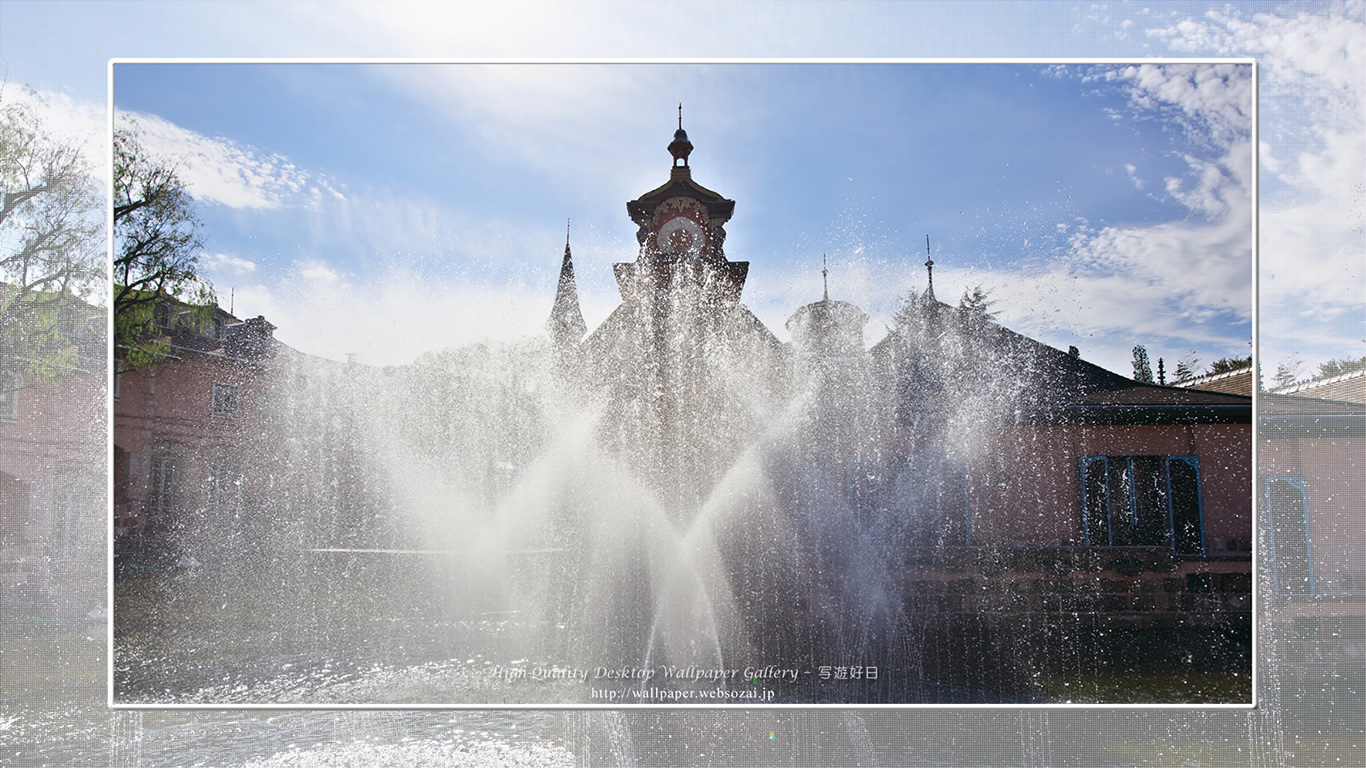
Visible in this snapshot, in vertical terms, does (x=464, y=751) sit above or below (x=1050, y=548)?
below

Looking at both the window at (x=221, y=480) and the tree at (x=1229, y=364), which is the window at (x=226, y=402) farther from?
the tree at (x=1229, y=364)

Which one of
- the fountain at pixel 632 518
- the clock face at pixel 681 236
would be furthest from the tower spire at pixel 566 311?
the clock face at pixel 681 236

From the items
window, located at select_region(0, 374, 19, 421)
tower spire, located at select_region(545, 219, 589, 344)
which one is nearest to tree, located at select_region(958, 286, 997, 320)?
tower spire, located at select_region(545, 219, 589, 344)

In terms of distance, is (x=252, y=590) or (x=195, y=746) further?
(x=252, y=590)

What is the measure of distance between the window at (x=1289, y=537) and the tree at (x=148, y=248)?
8.21 meters

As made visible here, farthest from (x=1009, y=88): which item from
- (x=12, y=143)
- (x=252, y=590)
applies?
(x=12, y=143)

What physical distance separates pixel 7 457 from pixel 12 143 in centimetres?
262

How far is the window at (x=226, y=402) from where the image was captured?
689 centimetres

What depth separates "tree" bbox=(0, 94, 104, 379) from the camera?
6973 mm

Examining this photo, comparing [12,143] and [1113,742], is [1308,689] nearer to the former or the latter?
[1113,742]

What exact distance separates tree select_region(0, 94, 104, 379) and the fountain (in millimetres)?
1908

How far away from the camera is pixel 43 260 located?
23.2 ft

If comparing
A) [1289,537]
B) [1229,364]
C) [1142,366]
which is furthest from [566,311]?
[1289,537]

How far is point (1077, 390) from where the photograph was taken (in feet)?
22.5
